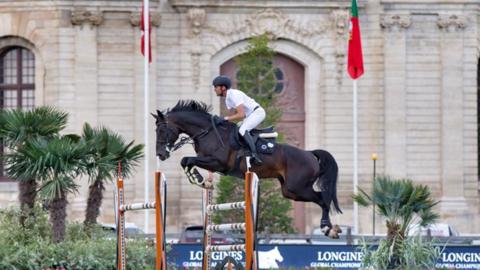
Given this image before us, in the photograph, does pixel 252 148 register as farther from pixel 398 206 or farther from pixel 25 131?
pixel 398 206

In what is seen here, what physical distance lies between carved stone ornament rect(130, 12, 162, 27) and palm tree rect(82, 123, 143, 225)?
70.0ft

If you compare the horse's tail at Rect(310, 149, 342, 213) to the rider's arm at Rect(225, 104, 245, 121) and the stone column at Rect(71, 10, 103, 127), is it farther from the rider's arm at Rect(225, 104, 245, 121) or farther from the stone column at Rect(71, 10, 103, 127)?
the stone column at Rect(71, 10, 103, 127)

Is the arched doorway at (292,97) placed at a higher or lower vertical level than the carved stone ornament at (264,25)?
lower

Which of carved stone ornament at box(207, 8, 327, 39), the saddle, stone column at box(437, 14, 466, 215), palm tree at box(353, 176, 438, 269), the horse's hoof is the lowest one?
the horse's hoof

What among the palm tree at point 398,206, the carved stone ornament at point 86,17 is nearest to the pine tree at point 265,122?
the carved stone ornament at point 86,17

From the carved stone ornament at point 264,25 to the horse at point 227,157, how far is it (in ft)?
94.8

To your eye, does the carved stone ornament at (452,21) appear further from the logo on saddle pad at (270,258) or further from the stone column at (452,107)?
the logo on saddle pad at (270,258)

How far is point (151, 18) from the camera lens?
189ft

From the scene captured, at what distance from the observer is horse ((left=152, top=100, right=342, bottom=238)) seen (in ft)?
93.9

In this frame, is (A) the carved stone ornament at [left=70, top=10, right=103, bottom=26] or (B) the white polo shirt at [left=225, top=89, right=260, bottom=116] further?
(A) the carved stone ornament at [left=70, top=10, right=103, bottom=26]

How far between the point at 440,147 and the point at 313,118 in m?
4.41

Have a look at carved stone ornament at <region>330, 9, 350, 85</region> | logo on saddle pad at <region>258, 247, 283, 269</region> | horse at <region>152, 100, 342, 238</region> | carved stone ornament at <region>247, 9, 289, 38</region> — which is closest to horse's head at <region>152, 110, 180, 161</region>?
horse at <region>152, 100, 342, 238</region>

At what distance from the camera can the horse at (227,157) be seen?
93.9 ft

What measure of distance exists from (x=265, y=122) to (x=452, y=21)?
10.3 meters
